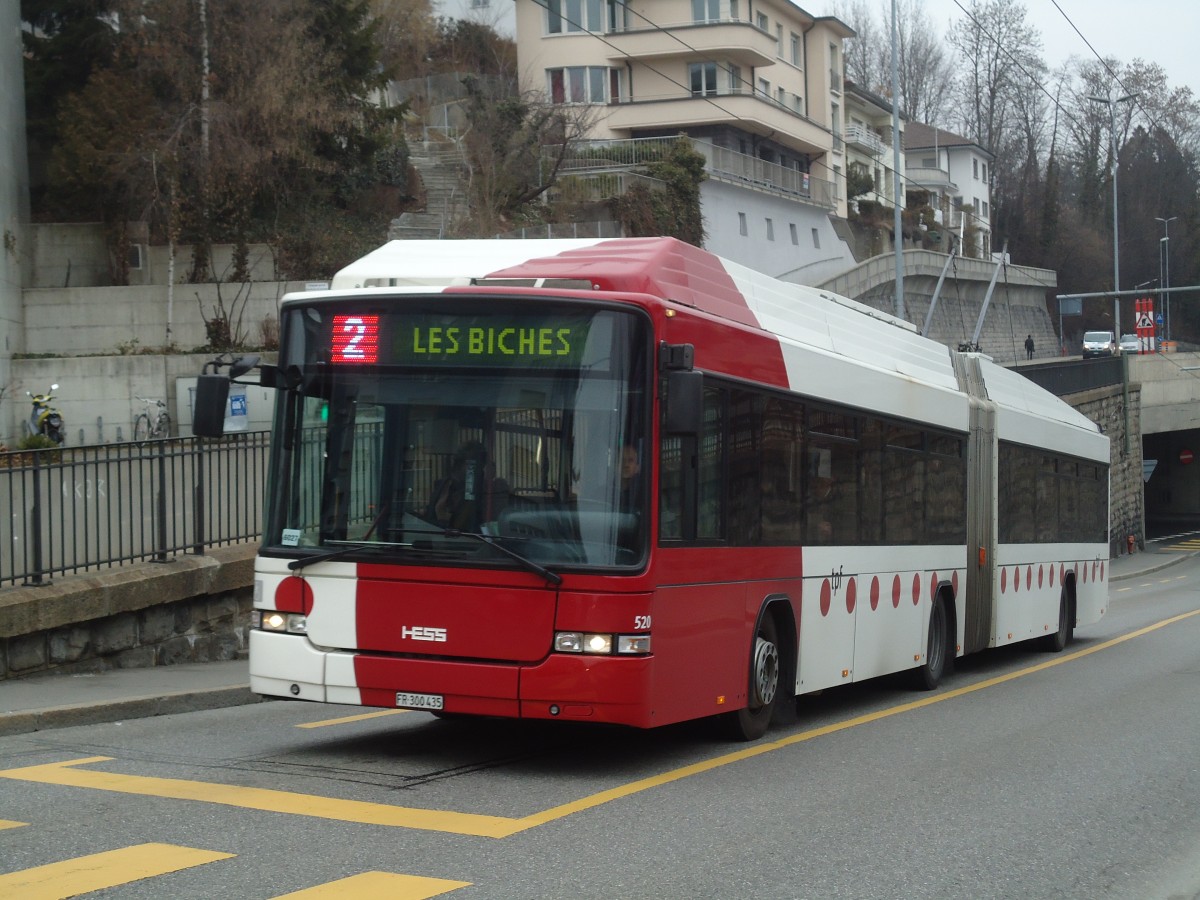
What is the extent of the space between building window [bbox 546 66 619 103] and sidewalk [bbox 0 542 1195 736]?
48.6 metres

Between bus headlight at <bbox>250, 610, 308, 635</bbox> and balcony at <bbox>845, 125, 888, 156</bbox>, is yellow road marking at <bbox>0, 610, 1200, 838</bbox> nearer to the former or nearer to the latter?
bus headlight at <bbox>250, 610, 308, 635</bbox>

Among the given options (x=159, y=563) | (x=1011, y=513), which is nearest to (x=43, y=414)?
(x=159, y=563)

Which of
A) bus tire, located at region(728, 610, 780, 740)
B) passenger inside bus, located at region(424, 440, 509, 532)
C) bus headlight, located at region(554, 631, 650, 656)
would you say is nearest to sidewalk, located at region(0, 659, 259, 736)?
passenger inside bus, located at region(424, 440, 509, 532)

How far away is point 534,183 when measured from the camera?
44625 millimetres

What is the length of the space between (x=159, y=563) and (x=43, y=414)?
13.9m

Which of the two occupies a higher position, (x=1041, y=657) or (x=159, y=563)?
(x=159, y=563)

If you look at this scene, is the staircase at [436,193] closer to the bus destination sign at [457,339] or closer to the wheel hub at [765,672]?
the wheel hub at [765,672]

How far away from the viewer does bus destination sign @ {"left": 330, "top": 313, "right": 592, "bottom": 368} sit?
27.6 feet

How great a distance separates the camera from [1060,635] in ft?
67.6

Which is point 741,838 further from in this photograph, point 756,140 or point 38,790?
point 756,140

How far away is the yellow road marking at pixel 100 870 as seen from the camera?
5.74 metres

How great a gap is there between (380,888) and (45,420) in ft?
75.3

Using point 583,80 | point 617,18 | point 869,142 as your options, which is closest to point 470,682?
point 583,80

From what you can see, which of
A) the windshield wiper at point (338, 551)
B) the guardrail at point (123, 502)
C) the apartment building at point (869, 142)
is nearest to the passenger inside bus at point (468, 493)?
the windshield wiper at point (338, 551)
